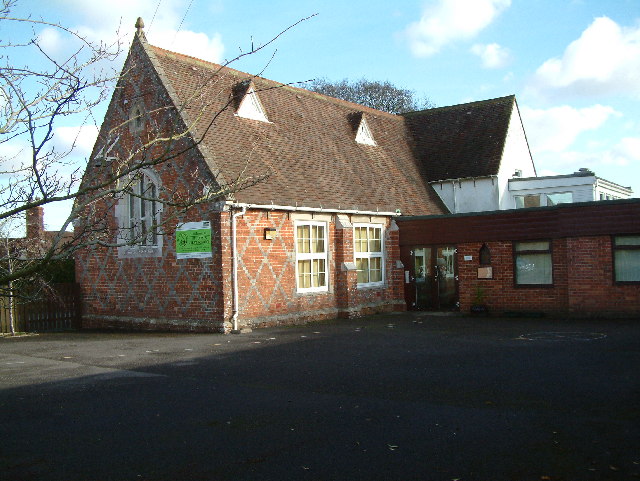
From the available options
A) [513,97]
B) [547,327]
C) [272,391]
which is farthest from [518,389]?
[513,97]

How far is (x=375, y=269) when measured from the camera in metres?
21.2

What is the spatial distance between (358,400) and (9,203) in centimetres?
518

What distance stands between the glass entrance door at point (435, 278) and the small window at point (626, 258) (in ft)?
16.7

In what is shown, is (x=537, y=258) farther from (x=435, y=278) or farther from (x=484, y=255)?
(x=435, y=278)

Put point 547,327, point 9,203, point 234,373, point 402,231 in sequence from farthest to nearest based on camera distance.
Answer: point 402,231 → point 547,327 → point 234,373 → point 9,203

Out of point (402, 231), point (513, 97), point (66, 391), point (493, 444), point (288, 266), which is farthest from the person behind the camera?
point (513, 97)

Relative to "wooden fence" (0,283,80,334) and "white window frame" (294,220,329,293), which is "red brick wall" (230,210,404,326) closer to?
"white window frame" (294,220,329,293)

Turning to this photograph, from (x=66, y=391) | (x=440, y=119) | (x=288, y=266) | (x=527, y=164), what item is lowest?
(x=66, y=391)

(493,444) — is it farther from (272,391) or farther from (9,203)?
(9,203)

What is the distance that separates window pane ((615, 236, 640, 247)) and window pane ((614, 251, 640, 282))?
19cm

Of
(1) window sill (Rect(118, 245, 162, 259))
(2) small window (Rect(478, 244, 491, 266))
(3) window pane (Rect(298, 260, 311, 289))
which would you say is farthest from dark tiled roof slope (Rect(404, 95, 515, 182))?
(1) window sill (Rect(118, 245, 162, 259))

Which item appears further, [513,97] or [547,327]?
[513,97]

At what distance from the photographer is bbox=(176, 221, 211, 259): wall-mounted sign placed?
16453mm

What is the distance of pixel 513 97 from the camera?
27547 millimetres
